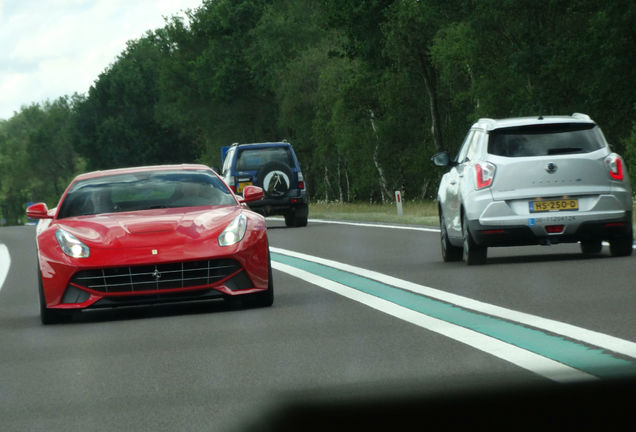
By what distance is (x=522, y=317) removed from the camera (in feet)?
31.4

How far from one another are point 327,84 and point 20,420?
5866 cm

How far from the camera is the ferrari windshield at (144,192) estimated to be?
12062mm

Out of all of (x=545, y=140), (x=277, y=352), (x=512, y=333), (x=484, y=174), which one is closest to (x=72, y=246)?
(x=277, y=352)

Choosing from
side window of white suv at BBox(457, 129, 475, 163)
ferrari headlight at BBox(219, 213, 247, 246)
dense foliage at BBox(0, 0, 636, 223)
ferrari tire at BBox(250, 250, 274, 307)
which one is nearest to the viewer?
ferrari headlight at BBox(219, 213, 247, 246)

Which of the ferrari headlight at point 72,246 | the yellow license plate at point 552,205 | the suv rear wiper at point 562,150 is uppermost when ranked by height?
the suv rear wiper at point 562,150

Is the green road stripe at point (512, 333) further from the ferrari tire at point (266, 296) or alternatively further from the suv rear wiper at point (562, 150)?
the suv rear wiper at point (562, 150)

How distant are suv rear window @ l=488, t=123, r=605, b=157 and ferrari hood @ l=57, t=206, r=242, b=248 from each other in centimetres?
456

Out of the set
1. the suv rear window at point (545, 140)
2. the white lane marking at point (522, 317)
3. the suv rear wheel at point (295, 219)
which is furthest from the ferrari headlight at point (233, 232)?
the suv rear wheel at point (295, 219)

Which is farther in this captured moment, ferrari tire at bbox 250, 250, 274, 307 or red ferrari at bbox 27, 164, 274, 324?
ferrari tire at bbox 250, 250, 274, 307

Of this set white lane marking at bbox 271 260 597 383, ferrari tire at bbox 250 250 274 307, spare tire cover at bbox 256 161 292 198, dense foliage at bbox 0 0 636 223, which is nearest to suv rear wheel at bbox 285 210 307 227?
spare tire cover at bbox 256 161 292 198

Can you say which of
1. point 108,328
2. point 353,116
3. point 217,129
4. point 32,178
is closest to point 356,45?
point 353,116

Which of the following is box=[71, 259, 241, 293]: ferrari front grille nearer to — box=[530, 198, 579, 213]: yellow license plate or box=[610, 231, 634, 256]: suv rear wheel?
box=[530, 198, 579, 213]: yellow license plate

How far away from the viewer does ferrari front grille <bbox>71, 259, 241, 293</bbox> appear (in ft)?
35.7

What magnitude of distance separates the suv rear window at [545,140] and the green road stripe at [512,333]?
8.04 feet
